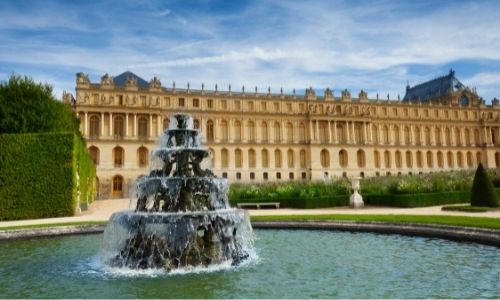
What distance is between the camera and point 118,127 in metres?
52.8

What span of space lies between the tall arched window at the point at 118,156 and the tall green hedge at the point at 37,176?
3028cm

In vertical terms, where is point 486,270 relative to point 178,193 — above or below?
below

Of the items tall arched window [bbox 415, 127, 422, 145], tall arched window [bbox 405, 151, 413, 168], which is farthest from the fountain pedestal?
tall arched window [bbox 415, 127, 422, 145]

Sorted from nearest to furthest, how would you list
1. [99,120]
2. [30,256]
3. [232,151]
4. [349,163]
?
[30,256]
[99,120]
[232,151]
[349,163]

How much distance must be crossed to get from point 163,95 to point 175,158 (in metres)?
45.4

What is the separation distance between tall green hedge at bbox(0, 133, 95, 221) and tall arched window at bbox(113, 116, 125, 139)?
30969mm

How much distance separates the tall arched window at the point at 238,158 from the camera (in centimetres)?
5734

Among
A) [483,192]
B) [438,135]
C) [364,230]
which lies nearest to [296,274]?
[364,230]

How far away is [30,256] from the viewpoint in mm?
10281

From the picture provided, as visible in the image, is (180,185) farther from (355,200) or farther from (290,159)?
(290,159)

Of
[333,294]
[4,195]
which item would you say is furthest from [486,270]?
[4,195]

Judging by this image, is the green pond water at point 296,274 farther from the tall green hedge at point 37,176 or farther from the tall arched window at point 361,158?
the tall arched window at point 361,158

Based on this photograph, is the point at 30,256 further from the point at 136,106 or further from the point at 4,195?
the point at 136,106

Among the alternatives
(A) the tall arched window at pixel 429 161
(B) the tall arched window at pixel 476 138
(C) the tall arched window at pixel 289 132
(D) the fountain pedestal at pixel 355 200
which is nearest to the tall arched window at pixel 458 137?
(B) the tall arched window at pixel 476 138
